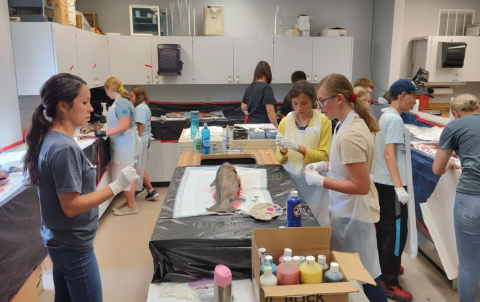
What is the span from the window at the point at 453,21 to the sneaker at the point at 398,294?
4526mm

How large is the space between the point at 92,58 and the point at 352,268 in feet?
13.1

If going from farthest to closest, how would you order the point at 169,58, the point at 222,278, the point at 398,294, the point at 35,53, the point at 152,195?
the point at 169,58, the point at 152,195, the point at 35,53, the point at 398,294, the point at 222,278

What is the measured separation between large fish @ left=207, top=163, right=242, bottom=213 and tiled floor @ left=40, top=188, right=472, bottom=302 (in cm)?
114

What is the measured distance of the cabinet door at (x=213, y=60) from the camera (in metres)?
5.11

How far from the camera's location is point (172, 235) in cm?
172

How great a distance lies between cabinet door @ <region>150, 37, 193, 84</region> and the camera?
16.6 feet

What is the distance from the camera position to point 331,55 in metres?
5.32

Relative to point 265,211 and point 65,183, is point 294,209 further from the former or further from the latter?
point 65,183

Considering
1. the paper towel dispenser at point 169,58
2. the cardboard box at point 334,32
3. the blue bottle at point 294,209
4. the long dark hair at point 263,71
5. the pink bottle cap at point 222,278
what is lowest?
the pink bottle cap at point 222,278

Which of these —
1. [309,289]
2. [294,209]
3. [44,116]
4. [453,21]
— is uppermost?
[453,21]

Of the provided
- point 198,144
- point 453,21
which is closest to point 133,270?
point 198,144

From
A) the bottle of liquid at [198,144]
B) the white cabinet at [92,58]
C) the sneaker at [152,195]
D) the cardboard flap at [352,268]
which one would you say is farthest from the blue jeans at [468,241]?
the white cabinet at [92,58]

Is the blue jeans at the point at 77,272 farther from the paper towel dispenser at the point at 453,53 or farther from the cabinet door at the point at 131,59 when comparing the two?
the paper towel dispenser at the point at 453,53

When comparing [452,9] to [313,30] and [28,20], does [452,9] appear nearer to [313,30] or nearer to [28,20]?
[313,30]
